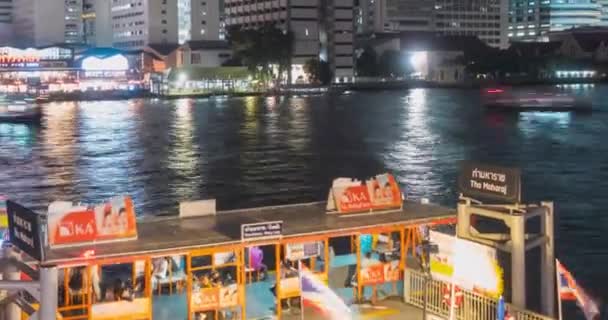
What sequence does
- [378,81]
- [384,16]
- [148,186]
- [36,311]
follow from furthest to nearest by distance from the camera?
1. [384,16]
2. [378,81]
3. [148,186]
4. [36,311]

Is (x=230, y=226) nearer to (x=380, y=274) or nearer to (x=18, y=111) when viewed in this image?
(x=380, y=274)

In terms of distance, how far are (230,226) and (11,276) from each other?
303cm

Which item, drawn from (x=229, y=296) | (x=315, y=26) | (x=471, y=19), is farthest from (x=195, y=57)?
(x=229, y=296)

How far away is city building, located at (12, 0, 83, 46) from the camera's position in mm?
189750

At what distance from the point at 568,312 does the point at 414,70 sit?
5909 inches

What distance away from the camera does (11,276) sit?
9906 millimetres

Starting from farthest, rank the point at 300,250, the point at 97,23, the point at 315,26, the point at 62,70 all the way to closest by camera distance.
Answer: the point at 97,23 < the point at 315,26 < the point at 62,70 < the point at 300,250

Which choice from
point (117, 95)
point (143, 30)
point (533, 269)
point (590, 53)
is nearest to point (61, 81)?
point (117, 95)

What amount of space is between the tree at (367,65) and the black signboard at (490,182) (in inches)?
5732

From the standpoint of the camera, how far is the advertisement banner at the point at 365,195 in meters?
12.6

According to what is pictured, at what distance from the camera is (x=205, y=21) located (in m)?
169

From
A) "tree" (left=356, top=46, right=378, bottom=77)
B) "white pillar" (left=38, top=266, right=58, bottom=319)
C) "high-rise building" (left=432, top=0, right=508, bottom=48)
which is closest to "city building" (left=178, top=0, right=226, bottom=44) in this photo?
"tree" (left=356, top=46, right=378, bottom=77)

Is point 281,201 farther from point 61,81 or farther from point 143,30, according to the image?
point 143,30

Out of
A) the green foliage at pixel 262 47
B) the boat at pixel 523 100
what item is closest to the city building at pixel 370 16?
the green foliage at pixel 262 47
